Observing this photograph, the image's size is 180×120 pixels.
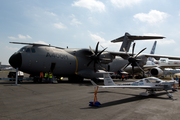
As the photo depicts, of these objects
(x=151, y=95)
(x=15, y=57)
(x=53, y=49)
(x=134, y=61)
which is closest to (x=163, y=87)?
(x=151, y=95)

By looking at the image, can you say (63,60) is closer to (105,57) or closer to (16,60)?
(16,60)

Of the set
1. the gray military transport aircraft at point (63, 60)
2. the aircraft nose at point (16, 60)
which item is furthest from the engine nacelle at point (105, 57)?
the aircraft nose at point (16, 60)

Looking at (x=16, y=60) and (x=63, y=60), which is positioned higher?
(x=63, y=60)

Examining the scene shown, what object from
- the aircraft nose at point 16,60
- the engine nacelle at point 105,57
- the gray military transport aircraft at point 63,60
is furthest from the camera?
the engine nacelle at point 105,57

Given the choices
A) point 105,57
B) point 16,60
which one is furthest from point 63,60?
point 105,57

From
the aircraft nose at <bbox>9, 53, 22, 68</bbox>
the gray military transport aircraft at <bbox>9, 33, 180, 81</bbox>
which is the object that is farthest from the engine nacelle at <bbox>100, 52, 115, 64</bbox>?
the aircraft nose at <bbox>9, 53, 22, 68</bbox>

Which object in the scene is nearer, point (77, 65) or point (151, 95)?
point (151, 95)

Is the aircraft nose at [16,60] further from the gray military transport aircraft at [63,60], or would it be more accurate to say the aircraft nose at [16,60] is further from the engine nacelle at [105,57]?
the engine nacelle at [105,57]

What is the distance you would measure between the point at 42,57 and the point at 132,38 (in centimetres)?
1955

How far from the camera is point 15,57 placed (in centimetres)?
1627

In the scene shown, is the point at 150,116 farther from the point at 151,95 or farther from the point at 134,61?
the point at 134,61

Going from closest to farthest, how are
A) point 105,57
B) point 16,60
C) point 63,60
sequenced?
point 16,60 → point 63,60 → point 105,57

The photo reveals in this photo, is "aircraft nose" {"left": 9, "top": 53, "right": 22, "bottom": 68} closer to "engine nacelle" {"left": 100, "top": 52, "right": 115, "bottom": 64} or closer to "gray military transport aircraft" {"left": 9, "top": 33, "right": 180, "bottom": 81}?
"gray military transport aircraft" {"left": 9, "top": 33, "right": 180, "bottom": 81}

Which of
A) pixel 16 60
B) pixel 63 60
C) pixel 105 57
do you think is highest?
pixel 105 57
